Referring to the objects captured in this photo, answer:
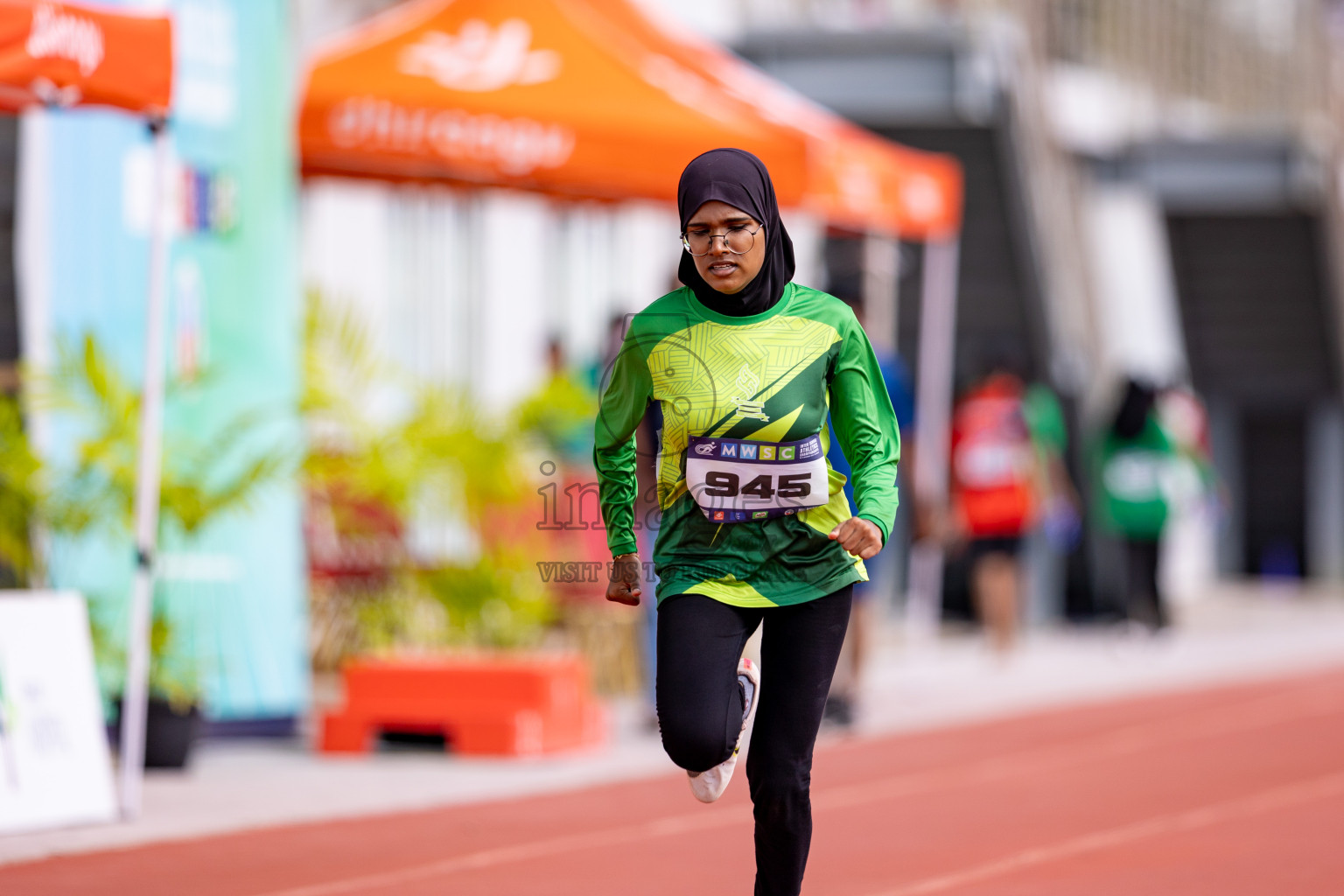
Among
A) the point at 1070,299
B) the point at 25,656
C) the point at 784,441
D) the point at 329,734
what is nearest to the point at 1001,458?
the point at 1070,299

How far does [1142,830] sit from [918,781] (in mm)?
1550

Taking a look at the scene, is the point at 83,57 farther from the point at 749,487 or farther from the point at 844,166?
the point at 844,166

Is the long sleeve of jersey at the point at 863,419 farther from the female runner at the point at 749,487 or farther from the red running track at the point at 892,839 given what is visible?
the red running track at the point at 892,839

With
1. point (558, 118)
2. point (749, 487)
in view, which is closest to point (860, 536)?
point (749, 487)

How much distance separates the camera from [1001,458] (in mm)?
14008

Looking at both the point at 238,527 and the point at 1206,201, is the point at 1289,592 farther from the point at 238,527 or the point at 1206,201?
the point at 238,527

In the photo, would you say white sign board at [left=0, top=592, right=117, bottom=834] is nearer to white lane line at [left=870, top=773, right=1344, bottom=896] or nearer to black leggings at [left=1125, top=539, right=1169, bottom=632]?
white lane line at [left=870, top=773, right=1344, bottom=896]

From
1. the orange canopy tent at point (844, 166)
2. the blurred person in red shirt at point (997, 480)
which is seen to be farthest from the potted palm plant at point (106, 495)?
the blurred person in red shirt at point (997, 480)

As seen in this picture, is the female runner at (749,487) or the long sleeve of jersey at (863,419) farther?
the long sleeve of jersey at (863,419)

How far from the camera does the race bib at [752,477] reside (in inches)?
188

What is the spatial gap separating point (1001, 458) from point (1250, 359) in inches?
468

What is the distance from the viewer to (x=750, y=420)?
4.79m

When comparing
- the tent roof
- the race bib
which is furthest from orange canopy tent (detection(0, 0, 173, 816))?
the race bib

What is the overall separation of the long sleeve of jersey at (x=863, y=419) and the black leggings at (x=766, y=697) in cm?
27
